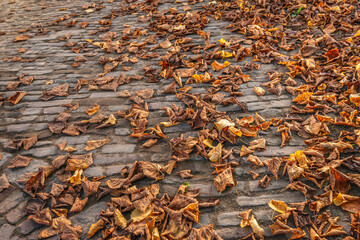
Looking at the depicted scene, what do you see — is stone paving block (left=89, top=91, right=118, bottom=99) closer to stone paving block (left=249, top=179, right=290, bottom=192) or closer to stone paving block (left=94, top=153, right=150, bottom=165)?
stone paving block (left=94, top=153, right=150, bottom=165)

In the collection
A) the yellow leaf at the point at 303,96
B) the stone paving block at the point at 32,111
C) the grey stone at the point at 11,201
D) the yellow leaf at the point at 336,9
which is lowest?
the grey stone at the point at 11,201

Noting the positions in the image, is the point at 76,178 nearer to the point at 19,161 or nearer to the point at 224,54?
the point at 19,161

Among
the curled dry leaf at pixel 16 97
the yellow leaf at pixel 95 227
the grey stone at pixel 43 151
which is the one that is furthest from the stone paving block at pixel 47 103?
the yellow leaf at pixel 95 227

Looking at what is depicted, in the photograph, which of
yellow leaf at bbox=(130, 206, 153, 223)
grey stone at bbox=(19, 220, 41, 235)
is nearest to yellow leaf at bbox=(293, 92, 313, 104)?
yellow leaf at bbox=(130, 206, 153, 223)

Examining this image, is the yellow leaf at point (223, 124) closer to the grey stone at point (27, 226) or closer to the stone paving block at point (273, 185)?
the stone paving block at point (273, 185)

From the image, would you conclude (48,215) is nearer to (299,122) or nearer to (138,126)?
(138,126)

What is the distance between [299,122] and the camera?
263 centimetres

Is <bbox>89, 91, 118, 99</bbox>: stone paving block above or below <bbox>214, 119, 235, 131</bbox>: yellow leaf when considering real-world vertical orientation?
below

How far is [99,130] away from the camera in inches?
114

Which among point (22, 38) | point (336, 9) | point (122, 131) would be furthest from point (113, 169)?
point (22, 38)

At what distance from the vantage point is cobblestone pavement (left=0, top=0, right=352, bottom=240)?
202cm

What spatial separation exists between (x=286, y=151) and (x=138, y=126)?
58.4 inches

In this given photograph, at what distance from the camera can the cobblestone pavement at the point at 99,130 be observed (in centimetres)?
202

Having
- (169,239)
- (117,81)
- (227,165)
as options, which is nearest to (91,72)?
(117,81)
